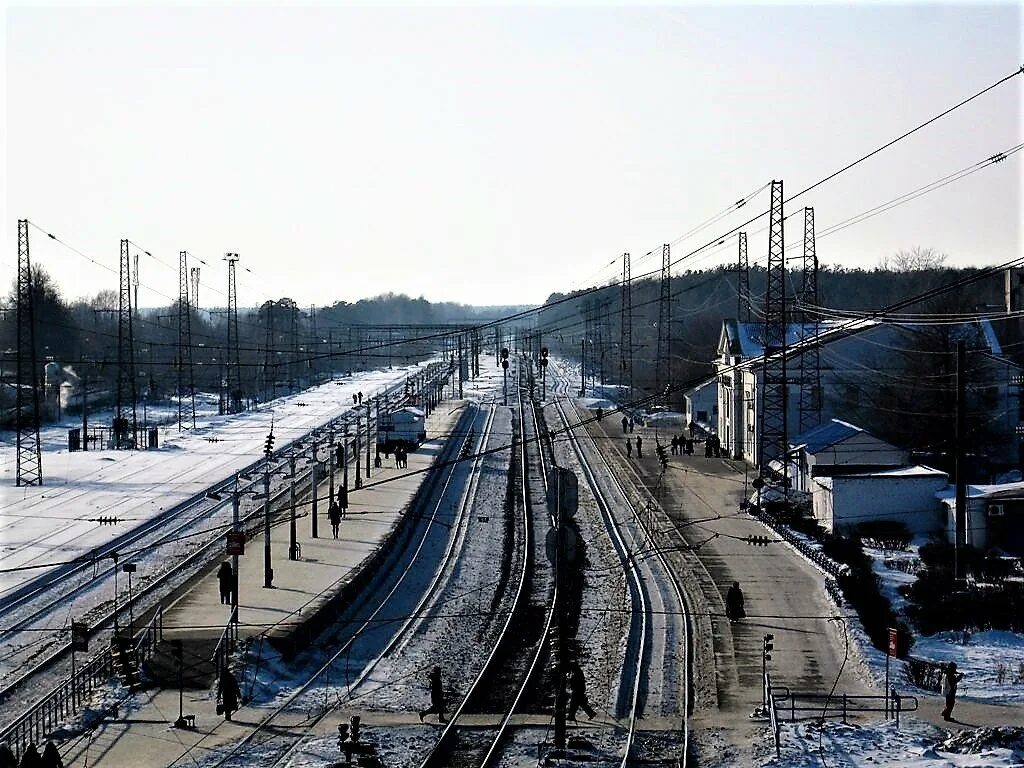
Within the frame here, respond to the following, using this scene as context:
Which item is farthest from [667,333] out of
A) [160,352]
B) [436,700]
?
[160,352]

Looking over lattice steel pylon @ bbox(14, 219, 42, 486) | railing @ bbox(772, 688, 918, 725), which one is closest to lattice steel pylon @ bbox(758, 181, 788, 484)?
railing @ bbox(772, 688, 918, 725)

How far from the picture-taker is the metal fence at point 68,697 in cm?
1391

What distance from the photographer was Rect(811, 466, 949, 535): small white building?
29219mm

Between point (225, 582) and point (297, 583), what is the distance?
251cm

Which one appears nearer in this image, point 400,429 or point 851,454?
point 851,454

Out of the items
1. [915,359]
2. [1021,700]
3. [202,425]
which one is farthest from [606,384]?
[1021,700]

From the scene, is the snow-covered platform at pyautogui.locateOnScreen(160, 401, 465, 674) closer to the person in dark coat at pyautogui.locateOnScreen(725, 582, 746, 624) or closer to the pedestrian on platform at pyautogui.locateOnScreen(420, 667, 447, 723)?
the pedestrian on platform at pyautogui.locateOnScreen(420, 667, 447, 723)

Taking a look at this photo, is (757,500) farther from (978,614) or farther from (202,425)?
(202,425)

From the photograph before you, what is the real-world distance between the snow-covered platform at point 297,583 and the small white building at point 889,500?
36.0ft

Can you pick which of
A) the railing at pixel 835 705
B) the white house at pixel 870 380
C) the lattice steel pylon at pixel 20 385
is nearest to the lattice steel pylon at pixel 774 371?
the white house at pixel 870 380

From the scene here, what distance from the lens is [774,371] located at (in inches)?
1548

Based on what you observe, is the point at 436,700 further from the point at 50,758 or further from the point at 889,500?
the point at 889,500

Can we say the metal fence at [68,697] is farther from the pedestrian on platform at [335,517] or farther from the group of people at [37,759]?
the pedestrian on platform at [335,517]

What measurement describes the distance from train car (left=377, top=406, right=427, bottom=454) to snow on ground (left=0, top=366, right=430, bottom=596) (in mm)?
4563
